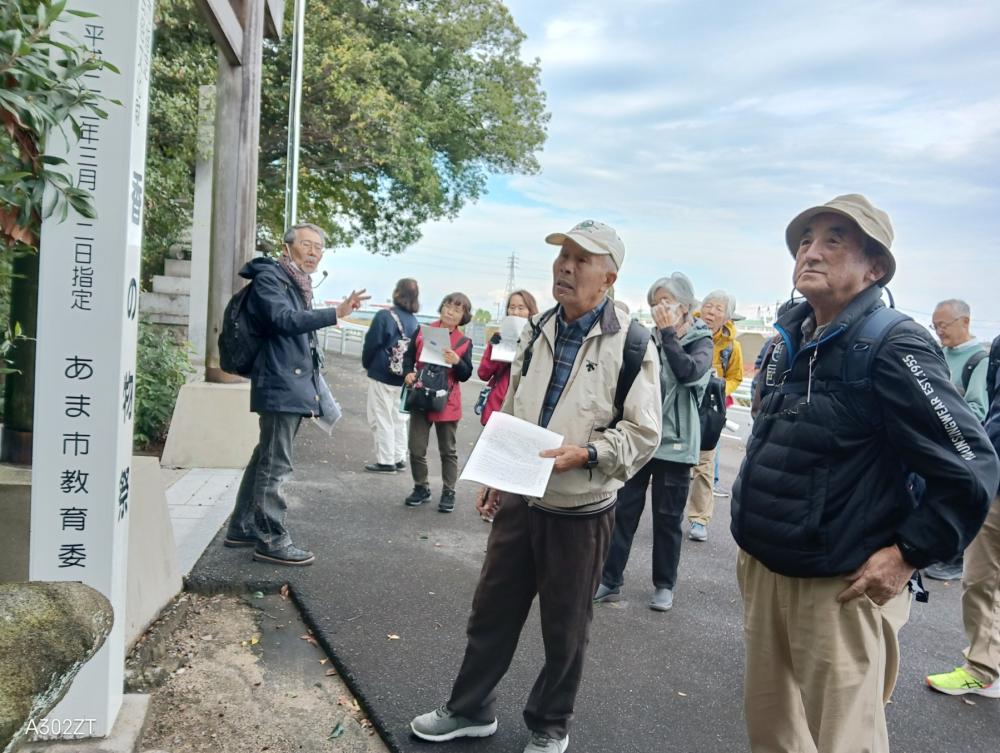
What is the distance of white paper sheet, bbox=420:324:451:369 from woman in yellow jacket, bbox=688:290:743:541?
82.7 inches

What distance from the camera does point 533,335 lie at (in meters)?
2.97

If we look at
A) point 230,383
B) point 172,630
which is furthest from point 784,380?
point 230,383

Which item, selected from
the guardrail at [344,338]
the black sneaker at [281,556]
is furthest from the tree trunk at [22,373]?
the guardrail at [344,338]

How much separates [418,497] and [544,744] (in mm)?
3887

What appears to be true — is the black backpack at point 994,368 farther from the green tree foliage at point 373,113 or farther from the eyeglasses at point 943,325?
the green tree foliage at point 373,113

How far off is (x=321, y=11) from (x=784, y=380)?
1514 cm

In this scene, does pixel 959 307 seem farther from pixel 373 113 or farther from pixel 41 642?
pixel 373 113

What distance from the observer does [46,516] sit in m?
2.45

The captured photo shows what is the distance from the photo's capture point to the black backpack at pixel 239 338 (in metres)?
4.45

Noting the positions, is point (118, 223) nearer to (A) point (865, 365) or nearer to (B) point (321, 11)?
(A) point (865, 365)

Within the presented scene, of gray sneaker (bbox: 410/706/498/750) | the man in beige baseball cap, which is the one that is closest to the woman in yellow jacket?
the man in beige baseball cap

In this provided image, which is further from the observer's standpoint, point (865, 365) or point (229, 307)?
point (229, 307)

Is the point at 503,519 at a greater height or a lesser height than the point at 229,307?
lesser

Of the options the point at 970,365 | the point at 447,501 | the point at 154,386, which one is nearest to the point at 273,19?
the point at 154,386
